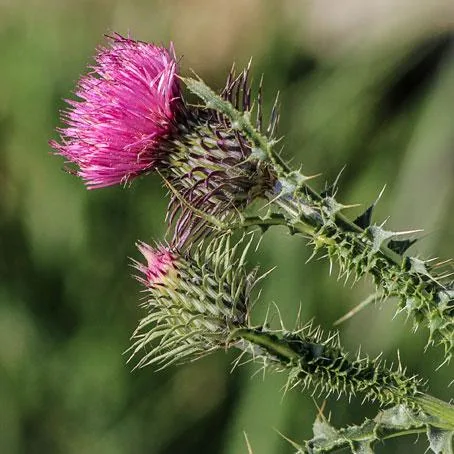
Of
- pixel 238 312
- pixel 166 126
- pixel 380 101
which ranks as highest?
pixel 166 126

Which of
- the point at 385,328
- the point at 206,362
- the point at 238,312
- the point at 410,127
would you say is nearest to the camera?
the point at 238,312

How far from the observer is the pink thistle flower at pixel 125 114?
1.54 metres

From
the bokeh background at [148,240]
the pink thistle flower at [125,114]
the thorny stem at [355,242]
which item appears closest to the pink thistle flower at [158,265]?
the pink thistle flower at [125,114]

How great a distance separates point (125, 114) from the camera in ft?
5.06

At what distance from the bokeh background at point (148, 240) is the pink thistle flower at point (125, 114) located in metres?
2.01

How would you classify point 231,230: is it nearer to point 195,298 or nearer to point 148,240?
point 195,298

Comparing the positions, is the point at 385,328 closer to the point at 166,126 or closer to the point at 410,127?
the point at 410,127

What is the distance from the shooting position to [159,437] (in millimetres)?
4129

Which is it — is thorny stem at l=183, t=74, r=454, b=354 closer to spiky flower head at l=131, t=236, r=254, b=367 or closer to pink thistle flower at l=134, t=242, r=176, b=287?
spiky flower head at l=131, t=236, r=254, b=367

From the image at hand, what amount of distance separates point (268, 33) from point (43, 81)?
116cm

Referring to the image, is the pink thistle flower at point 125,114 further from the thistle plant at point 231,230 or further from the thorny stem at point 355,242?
the thorny stem at point 355,242

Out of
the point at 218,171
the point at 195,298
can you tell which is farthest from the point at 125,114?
the point at 195,298

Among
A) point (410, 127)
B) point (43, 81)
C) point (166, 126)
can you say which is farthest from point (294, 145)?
point (166, 126)

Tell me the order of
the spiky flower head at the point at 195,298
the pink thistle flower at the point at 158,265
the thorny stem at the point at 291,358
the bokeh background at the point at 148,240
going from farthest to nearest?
the bokeh background at the point at 148,240 → the pink thistle flower at the point at 158,265 → the spiky flower head at the point at 195,298 → the thorny stem at the point at 291,358
